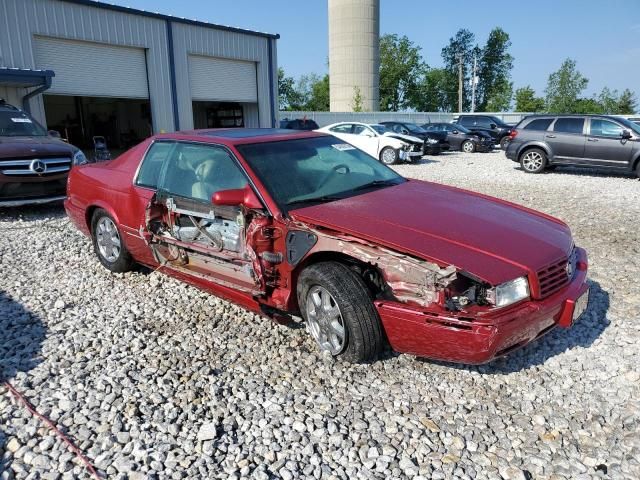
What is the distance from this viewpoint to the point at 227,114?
70.7ft

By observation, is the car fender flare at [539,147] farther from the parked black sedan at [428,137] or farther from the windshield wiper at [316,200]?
the windshield wiper at [316,200]

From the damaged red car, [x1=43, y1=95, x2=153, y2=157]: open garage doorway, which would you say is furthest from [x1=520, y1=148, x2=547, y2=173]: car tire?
[x1=43, y1=95, x2=153, y2=157]: open garage doorway

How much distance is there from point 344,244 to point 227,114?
19699 mm

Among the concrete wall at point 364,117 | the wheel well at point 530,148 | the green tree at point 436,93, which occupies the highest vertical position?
the green tree at point 436,93

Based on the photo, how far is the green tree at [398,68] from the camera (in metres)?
70.8

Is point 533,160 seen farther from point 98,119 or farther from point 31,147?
A: point 98,119

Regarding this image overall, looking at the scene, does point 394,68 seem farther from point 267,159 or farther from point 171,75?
point 267,159

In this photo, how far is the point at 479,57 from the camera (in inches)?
2965

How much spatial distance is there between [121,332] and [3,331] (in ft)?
3.02

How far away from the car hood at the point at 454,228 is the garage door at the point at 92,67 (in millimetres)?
14011

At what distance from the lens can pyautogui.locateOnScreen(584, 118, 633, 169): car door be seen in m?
11.6

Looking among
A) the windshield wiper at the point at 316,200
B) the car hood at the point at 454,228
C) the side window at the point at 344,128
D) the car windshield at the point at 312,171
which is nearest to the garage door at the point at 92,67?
the side window at the point at 344,128

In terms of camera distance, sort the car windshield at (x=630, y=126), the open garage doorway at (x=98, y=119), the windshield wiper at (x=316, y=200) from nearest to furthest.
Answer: the windshield wiper at (x=316, y=200) < the car windshield at (x=630, y=126) < the open garage doorway at (x=98, y=119)

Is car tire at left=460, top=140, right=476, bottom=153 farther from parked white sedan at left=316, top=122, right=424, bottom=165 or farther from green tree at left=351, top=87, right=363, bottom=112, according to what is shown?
green tree at left=351, top=87, right=363, bottom=112
